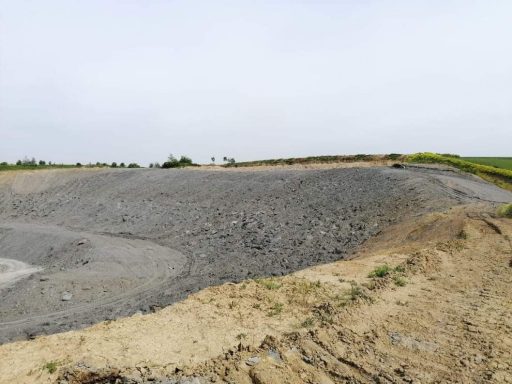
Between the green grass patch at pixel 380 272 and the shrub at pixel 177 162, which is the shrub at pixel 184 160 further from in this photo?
the green grass patch at pixel 380 272

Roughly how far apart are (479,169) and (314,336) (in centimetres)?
2568

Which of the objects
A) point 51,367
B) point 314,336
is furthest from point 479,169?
point 51,367

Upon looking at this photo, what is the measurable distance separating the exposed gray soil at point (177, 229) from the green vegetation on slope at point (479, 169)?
336cm

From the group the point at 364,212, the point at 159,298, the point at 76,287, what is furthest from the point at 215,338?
the point at 364,212

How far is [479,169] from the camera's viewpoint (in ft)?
93.1

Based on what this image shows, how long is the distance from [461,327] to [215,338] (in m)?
3.91

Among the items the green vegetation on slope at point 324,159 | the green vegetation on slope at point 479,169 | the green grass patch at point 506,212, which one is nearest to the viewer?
the green grass patch at point 506,212

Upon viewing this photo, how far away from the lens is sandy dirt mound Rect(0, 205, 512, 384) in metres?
5.88

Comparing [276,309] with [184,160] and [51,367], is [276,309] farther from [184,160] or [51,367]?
[184,160]

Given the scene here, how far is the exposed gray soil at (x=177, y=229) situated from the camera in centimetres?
1291

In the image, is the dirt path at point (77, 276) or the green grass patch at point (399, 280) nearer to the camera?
the green grass patch at point (399, 280)

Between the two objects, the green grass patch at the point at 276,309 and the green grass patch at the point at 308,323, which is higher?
the green grass patch at the point at 308,323

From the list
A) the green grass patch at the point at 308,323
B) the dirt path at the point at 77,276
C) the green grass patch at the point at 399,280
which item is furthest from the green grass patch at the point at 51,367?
the green grass patch at the point at 399,280

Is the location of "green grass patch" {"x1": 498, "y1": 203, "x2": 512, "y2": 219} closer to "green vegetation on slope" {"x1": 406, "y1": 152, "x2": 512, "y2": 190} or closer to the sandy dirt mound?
the sandy dirt mound
